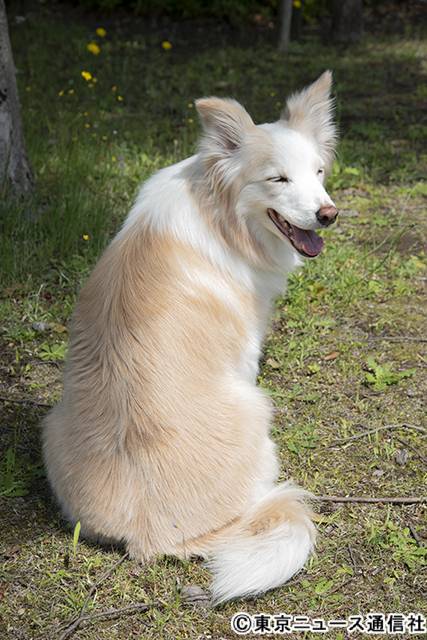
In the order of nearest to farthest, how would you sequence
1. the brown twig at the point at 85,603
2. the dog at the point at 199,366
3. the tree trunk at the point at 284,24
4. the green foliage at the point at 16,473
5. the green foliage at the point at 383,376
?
the brown twig at the point at 85,603 → the dog at the point at 199,366 → the green foliage at the point at 16,473 → the green foliage at the point at 383,376 → the tree trunk at the point at 284,24

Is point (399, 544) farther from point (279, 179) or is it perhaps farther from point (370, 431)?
point (279, 179)

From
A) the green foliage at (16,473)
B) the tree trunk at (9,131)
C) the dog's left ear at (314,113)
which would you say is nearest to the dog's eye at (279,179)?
the dog's left ear at (314,113)

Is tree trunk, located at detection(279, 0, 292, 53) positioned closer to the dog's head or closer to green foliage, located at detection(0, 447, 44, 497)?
the dog's head

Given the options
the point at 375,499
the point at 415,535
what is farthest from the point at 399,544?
the point at 375,499

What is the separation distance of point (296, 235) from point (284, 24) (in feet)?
20.7

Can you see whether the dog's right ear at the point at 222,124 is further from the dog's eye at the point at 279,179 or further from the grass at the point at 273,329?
the grass at the point at 273,329

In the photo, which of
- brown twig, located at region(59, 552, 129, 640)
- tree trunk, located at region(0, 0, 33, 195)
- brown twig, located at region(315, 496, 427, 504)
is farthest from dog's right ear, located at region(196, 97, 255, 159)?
tree trunk, located at region(0, 0, 33, 195)

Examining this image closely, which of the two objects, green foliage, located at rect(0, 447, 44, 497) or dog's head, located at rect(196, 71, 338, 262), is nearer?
dog's head, located at rect(196, 71, 338, 262)

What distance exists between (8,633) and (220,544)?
0.72 m

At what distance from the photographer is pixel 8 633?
249 cm

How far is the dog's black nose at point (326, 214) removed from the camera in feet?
9.21

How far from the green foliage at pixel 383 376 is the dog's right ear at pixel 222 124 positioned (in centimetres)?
135

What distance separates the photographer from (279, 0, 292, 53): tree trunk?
8.45 meters

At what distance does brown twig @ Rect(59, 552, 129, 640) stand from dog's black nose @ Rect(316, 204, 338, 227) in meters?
1.35
